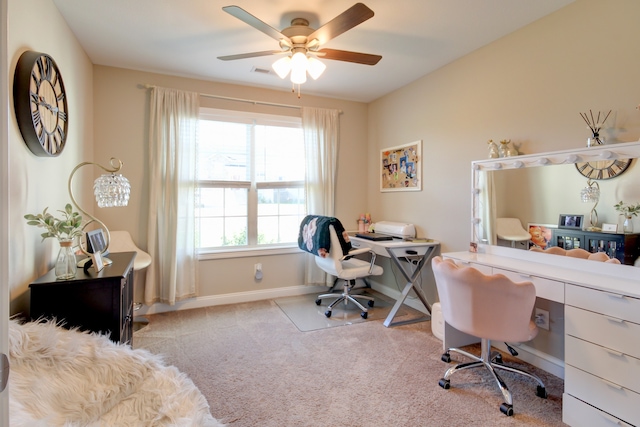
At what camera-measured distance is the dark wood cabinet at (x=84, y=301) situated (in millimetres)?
1630

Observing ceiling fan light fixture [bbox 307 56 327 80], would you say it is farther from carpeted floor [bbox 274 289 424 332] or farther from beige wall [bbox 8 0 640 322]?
carpeted floor [bbox 274 289 424 332]

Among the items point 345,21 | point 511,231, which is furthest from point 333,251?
point 345,21

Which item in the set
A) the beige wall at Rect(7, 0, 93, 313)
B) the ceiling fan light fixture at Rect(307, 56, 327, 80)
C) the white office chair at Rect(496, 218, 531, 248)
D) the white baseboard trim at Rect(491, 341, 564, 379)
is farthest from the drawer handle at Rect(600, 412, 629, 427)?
the beige wall at Rect(7, 0, 93, 313)

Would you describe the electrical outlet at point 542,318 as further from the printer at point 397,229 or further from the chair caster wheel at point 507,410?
the printer at point 397,229

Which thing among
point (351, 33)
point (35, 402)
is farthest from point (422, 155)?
point (35, 402)

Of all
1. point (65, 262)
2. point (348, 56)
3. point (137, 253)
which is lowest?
point (137, 253)

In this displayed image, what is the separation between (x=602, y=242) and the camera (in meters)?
1.96

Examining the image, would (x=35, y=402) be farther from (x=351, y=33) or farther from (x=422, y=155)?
(x=422, y=155)

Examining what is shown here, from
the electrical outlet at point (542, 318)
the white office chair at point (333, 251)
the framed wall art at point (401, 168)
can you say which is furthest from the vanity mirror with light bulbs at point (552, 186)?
the white office chair at point (333, 251)

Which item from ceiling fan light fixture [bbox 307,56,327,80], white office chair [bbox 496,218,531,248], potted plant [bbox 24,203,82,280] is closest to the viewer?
potted plant [bbox 24,203,82,280]

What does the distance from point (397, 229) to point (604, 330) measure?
215cm

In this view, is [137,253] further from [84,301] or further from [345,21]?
[345,21]

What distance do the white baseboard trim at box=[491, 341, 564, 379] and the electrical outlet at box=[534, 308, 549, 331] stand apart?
20cm

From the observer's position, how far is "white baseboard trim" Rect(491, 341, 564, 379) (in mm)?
2215
